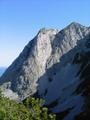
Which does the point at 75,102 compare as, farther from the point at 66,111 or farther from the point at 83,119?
the point at 83,119

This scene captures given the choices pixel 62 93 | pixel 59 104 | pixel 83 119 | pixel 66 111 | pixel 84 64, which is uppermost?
pixel 84 64

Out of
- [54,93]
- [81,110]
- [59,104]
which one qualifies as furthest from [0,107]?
[54,93]

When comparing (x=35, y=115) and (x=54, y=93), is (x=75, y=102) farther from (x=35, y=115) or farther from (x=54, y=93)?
(x=35, y=115)

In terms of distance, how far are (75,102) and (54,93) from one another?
153ft

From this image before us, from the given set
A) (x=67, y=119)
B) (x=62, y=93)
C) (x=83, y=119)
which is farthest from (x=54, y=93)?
(x=83, y=119)

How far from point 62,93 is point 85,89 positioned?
30.2 metres

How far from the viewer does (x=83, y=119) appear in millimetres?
119875

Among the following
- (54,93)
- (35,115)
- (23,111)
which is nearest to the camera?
(35,115)

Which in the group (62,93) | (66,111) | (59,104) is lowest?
(66,111)

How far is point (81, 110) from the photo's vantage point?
131 meters

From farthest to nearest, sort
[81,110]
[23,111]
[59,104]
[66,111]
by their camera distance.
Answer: [59,104], [66,111], [81,110], [23,111]

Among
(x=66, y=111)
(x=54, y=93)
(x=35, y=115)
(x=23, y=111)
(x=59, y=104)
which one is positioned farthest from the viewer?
(x=54, y=93)

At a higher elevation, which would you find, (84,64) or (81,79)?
(84,64)

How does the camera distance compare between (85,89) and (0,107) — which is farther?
(85,89)
